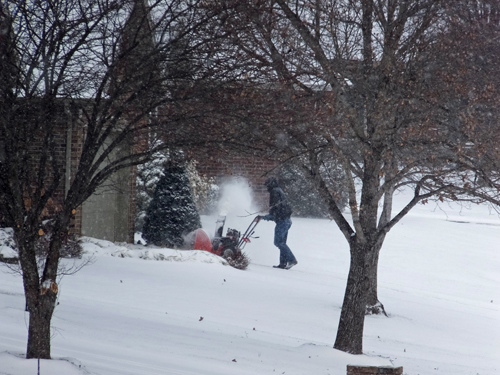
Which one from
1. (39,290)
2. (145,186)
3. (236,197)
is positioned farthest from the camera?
(236,197)

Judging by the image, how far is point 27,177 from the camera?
6.06 metres

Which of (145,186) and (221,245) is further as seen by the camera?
(145,186)

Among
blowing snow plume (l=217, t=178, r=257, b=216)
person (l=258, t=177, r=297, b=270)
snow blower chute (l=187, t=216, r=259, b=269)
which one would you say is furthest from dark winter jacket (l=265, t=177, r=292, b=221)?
blowing snow plume (l=217, t=178, r=257, b=216)


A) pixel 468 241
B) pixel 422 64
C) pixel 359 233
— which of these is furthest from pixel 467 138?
pixel 468 241

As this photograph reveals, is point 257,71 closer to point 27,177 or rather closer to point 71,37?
point 71,37

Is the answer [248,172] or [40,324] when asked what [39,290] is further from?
[248,172]

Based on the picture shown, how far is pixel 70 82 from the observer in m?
5.97

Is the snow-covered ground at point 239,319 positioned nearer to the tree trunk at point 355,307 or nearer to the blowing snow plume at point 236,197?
the tree trunk at point 355,307

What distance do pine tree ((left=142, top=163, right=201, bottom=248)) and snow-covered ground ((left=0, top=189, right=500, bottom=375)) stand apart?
1.94m

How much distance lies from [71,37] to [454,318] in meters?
8.79

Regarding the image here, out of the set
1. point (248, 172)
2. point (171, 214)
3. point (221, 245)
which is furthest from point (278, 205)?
point (248, 172)

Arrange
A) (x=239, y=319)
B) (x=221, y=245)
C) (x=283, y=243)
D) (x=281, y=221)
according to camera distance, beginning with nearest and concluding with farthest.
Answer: (x=239, y=319) < (x=221, y=245) < (x=283, y=243) < (x=281, y=221)

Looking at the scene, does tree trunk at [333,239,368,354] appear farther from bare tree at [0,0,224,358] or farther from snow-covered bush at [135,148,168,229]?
snow-covered bush at [135,148,168,229]

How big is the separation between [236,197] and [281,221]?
683 cm
